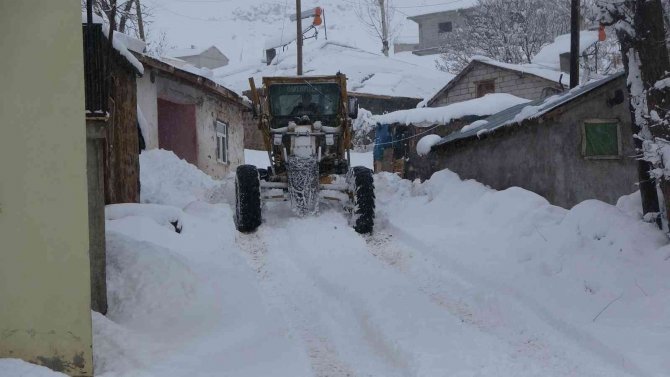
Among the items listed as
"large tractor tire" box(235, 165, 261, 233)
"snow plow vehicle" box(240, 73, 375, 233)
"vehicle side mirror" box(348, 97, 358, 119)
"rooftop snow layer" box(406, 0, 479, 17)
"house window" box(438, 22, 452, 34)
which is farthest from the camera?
"house window" box(438, 22, 452, 34)

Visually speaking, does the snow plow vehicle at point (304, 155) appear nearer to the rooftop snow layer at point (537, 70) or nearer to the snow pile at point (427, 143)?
the snow pile at point (427, 143)

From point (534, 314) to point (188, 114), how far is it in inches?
600

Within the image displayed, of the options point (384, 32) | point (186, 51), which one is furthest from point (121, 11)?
point (186, 51)

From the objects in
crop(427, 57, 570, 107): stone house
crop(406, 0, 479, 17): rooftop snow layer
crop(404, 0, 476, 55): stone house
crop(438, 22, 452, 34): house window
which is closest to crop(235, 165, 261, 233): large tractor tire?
crop(427, 57, 570, 107): stone house

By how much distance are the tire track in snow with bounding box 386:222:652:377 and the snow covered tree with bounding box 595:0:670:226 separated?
2143 millimetres

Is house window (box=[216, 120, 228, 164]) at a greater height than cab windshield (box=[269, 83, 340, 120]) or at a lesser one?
lesser

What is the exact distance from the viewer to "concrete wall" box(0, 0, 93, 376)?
5.09 meters

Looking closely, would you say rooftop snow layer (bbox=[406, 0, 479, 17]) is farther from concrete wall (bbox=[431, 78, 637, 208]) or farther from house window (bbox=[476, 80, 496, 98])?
concrete wall (bbox=[431, 78, 637, 208])

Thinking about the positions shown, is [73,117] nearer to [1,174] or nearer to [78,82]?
Result: [78,82]

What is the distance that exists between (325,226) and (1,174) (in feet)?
24.1

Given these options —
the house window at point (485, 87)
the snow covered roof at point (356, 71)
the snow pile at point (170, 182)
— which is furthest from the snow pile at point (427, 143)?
the snow covered roof at point (356, 71)

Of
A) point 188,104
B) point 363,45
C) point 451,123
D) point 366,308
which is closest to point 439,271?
point 366,308

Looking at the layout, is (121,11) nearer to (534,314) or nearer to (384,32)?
(534,314)

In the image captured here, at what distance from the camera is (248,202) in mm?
12156
